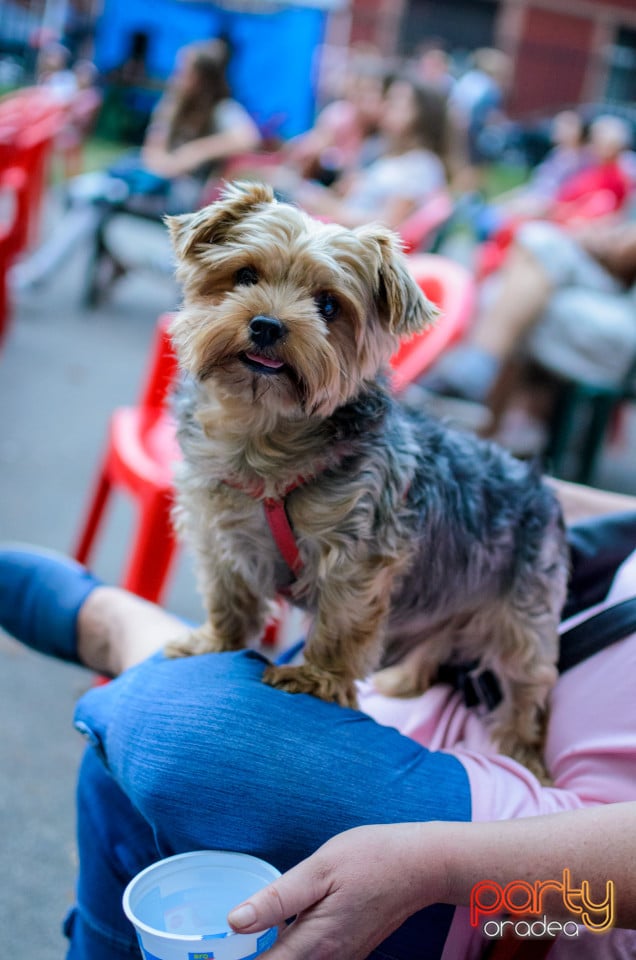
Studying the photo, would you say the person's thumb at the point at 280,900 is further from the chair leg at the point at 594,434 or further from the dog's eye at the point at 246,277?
the chair leg at the point at 594,434

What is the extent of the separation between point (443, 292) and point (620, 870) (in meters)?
2.17

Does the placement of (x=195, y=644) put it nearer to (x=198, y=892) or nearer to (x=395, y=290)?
(x=198, y=892)

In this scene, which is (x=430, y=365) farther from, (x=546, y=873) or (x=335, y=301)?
(x=546, y=873)

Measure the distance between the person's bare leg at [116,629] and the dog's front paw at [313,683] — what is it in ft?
1.09

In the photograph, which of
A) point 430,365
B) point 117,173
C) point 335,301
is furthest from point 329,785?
point 117,173

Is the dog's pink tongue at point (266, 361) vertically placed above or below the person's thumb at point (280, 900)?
above

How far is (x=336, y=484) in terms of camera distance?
167cm

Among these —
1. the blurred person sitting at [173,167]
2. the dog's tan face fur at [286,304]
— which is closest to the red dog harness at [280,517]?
the dog's tan face fur at [286,304]

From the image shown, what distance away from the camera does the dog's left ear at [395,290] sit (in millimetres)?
1616

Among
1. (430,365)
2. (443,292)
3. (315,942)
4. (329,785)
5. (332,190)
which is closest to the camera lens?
(315,942)

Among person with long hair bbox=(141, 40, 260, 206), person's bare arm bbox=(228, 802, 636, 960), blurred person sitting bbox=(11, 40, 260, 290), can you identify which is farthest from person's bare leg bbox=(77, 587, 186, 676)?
person with long hair bbox=(141, 40, 260, 206)

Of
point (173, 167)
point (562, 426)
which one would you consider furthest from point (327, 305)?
point (173, 167)

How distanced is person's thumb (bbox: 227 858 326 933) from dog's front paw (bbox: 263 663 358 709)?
0.44 metres

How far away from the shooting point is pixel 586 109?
2609 centimetres
